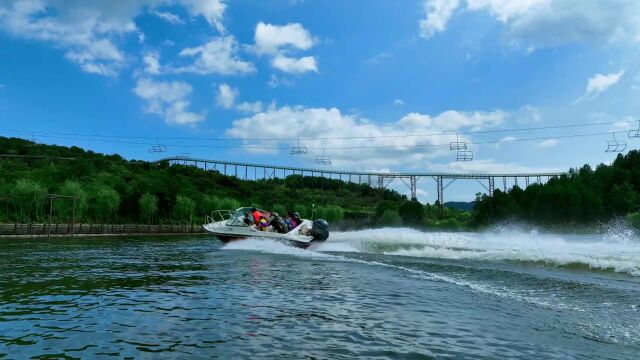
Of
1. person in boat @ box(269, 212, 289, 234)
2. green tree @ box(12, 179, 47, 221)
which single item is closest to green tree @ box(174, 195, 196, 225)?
green tree @ box(12, 179, 47, 221)

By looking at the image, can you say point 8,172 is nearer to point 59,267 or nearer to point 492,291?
point 59,267

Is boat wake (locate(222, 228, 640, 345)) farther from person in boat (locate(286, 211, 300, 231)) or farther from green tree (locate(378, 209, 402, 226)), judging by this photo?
green tree (locate(378, 209, 402, 226))

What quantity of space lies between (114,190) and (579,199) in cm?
9350

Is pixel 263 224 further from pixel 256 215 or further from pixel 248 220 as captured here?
pixel 248 220

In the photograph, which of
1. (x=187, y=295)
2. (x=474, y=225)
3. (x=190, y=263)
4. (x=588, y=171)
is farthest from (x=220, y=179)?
(x=187, y=295)

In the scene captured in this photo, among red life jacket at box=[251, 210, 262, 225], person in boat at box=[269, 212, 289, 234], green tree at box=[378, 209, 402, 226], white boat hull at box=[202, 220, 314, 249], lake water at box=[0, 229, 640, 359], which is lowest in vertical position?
lake water at box=[0, 229, 640, 359]

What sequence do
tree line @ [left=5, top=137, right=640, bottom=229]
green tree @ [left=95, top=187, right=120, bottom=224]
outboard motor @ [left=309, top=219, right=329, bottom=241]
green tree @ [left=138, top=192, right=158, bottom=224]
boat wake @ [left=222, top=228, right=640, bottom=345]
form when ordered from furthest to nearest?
green tree @ [left=138, top=192, right=158, bottom=224]
green tree @ [left=95, top=187, right=120, bottom=224]
tree line @ [left=5, top=137, right=640, bottom=229]
outboard motor @ [left=309, top=219, right=329, bottom=241]
boat wake @ [left=222, top=228, right=640, bottom=345]

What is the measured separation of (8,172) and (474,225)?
106 metres

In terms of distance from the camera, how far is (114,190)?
8706 centimetres

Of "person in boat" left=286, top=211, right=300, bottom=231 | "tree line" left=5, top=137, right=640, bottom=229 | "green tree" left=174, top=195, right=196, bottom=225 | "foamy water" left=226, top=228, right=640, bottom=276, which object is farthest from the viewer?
"green tree" left=174, top=195, right=196, bottom=225

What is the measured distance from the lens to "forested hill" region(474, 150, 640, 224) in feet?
325

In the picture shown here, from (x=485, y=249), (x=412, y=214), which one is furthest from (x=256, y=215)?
(x=412, y=214)

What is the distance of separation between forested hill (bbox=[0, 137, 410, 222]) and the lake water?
52924 millimetres

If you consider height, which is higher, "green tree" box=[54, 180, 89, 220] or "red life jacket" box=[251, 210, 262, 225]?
"green tree" box=[54, 180, 89, 220]
